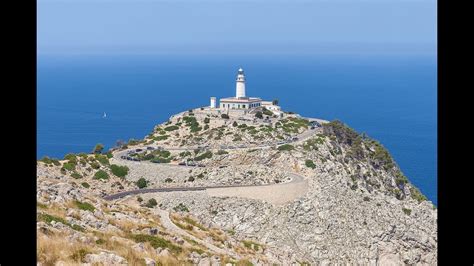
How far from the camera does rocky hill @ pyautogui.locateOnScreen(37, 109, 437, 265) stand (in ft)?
56.1

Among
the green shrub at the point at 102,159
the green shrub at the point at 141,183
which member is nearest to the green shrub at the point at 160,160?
the green shrub at the point at 102,159

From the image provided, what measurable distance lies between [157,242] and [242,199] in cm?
1723

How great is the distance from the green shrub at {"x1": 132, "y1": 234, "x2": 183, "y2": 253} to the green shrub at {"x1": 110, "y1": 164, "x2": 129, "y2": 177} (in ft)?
70.5

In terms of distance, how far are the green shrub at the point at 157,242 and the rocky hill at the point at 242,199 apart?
0.18 ft

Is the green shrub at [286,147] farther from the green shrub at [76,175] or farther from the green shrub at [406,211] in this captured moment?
the green shrub at [76,175]

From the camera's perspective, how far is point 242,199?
108 ft

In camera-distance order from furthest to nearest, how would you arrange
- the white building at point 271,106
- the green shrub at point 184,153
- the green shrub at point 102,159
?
the white building at point 271,106, the green shrub at point 184,153, the green shrub at point 102,159

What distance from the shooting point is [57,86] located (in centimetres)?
16750

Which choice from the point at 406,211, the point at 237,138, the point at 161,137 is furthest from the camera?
the point at 161,137

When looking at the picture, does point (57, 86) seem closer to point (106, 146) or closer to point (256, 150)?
point (106, 146)

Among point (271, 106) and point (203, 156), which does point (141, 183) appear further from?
point (271, 106)

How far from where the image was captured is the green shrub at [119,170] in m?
37.4

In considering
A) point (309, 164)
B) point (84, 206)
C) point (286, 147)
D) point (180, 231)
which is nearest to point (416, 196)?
point (286, 147)
